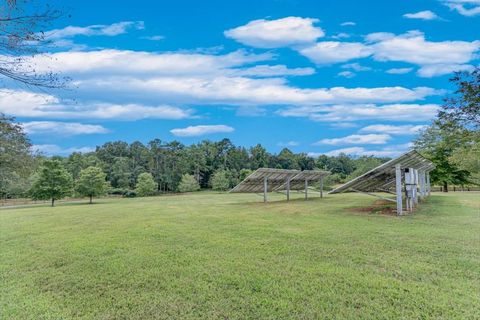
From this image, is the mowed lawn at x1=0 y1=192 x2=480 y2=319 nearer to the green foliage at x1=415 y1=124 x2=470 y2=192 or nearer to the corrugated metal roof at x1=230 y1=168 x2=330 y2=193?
the corrugated metal roof at x1=230 y1=168 x2=330 y2=193

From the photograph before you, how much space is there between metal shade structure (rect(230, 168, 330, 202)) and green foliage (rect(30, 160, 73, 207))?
23.6 meters

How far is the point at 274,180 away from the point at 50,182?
26.0 metres

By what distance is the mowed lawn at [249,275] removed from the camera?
4.94m

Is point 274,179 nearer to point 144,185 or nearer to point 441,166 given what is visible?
point 441,166

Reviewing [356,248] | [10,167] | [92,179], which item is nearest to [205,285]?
[356,248]

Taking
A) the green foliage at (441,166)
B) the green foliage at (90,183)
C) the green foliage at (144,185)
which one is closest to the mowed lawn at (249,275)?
the green foliage at (90,183)

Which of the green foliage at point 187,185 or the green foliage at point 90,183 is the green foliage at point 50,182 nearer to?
the green foliage at point 90,183

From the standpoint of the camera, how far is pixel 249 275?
6.23 meters

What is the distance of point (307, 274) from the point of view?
6.21 metres

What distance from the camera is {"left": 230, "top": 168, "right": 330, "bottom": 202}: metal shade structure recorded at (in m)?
23.2

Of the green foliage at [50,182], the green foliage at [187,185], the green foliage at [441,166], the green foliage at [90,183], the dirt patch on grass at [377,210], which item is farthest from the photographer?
the green foliage at [187,185]

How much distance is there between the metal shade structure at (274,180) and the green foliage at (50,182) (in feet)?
77.4

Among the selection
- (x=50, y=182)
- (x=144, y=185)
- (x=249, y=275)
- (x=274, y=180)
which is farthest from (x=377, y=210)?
(x=144, y=185)

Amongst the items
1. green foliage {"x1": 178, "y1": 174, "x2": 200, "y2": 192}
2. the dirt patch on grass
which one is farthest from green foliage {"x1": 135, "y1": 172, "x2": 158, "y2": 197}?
the dirt patch on grass
